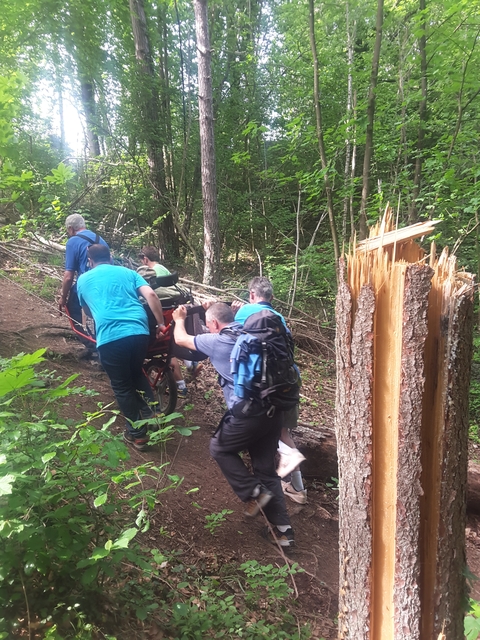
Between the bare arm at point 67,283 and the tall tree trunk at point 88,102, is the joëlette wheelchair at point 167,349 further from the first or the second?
the tall tree trunk at point 88,102

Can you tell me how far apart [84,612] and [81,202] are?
10202 millimetres

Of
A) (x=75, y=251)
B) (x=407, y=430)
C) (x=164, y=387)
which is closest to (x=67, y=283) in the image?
(x=75, y=251)

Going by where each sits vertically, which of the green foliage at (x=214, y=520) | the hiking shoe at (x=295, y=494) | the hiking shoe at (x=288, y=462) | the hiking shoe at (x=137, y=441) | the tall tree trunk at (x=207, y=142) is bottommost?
the hiking shoe at (x=295, y=494)

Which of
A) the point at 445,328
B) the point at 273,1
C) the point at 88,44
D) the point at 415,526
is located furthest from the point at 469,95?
the point at 273,1

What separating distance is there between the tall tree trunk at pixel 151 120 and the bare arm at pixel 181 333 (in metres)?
7.02

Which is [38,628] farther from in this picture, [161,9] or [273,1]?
[273,1]

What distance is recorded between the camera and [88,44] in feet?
30.9

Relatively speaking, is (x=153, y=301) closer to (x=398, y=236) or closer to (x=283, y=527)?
(x=283, y=527)

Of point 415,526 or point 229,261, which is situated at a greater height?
point 229,261

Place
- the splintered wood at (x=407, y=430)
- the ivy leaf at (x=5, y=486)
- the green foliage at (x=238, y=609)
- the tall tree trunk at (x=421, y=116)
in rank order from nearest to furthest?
the ivy leaf at (x=5, y=486) → the splintered wood at (x=407, y=430) → the green foliage at (x=238, y=609) → the tall tree trunk at (x=421, y=116)

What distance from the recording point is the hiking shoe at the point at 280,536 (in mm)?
3400

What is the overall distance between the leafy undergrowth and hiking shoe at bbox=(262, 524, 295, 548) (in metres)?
0.91

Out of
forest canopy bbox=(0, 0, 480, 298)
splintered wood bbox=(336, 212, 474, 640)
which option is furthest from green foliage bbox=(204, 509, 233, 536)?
forest canopy bbox=(0, 0, 480, 298)

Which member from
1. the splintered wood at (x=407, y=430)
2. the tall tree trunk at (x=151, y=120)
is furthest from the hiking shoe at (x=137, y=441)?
the tall tree trunk at (x=151, y=120)
